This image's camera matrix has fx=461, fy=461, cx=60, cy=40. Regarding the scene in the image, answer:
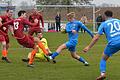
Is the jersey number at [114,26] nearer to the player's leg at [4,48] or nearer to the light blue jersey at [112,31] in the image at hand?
the light blue jersey at [112,31]

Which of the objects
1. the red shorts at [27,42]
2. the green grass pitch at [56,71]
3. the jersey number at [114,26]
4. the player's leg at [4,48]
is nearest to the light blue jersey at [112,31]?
the jersey number at [114,26]

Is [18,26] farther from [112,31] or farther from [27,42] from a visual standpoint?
[112,31]

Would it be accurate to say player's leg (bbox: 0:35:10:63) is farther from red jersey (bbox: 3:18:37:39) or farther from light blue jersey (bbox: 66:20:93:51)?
light blue jersey (bbox: 66:20:93:51)

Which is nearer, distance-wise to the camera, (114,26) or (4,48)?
(114,26)

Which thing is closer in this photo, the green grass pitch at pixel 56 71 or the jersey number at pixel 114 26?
the jersey number at pixel 114 26

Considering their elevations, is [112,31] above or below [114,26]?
below

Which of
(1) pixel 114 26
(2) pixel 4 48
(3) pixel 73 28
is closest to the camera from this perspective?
(1) pixel 114 26

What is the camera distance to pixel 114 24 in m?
12.4

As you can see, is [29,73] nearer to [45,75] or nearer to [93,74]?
[45,75]

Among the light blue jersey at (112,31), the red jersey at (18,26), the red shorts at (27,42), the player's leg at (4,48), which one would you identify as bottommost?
the player's leg at (4,48)

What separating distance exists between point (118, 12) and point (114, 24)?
4906 cm

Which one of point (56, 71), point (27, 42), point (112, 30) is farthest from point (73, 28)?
point (112, 30)

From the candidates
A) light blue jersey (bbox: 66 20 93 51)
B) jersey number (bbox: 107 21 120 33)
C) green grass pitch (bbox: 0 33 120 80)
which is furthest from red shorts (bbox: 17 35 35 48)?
jersey number (bbox: 107 21 120 33)

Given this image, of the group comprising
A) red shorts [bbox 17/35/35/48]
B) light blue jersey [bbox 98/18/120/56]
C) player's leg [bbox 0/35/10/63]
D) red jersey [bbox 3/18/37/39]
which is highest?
light blue jersey [bbox 98/18/120/56]
